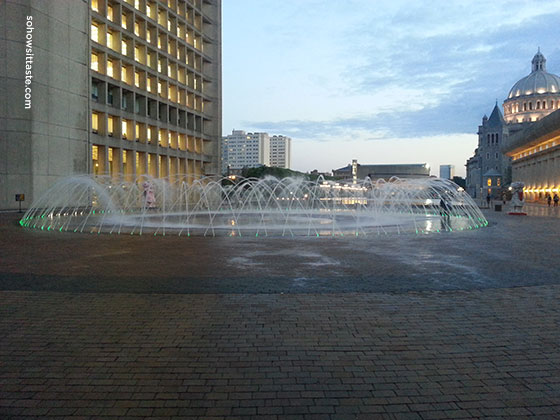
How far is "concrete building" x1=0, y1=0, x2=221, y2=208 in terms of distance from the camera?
35469mm

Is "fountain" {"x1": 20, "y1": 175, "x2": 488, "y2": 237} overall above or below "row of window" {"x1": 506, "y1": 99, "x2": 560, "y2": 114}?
below

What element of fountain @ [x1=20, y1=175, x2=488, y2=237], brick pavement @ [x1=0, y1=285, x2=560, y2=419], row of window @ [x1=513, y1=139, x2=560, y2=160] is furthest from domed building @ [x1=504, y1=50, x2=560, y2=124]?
brick pavement @ [x1=0, y1=285, x2=560, y2=419]

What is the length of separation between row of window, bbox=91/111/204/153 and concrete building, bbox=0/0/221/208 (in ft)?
0.39

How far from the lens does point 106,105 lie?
45375mm

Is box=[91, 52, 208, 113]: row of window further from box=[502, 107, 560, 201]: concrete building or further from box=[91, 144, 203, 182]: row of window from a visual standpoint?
box=[502, 107, 560, 201]: concrete building

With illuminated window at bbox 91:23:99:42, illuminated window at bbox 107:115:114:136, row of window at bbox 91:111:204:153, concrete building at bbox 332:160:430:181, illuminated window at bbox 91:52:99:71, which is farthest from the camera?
concrete building at bbox 332:160:430:181

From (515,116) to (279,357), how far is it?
15183 cm

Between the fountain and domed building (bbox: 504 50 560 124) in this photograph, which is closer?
the fountain

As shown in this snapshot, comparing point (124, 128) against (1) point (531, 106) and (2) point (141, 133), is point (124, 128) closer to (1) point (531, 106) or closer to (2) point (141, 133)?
(2) point (141, 133)

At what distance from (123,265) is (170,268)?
1.40 m

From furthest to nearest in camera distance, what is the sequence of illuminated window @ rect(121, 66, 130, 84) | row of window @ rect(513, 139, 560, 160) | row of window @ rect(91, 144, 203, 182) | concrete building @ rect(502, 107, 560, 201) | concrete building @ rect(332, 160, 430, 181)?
concrete building @ rect(332, 160, 430, 181) → row of window @ rect(513, 139, 560, 160) → concrete building @ rect(502, 107, 560, 201) → illuminated window @ rect(121, 66, 130, 84) → row of window @ rect(91, 144, 203, 182)

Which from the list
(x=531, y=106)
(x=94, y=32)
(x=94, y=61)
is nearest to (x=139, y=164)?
(x=94, y=61)

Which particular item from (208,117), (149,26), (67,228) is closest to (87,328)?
(67,228)

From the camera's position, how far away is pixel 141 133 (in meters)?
53.0
